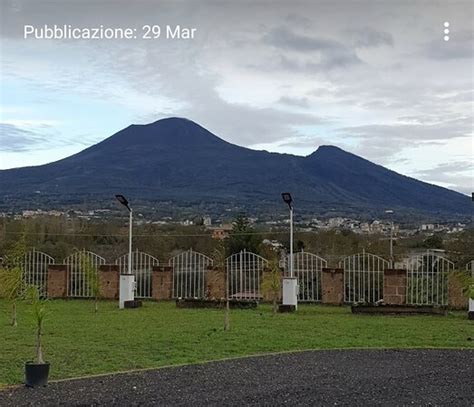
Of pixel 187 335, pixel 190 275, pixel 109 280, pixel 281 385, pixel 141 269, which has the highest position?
pixel 141 269

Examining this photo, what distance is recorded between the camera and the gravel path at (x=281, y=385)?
5.50m

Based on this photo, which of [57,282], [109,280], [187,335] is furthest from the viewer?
[57,282]

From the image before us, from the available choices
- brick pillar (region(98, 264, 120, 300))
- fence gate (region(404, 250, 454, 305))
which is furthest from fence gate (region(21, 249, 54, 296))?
fence gate (region(404, 250, 454, 305))

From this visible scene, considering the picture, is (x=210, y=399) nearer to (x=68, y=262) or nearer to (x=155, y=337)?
(x=155, y=337)

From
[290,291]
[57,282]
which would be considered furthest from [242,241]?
[290,291]

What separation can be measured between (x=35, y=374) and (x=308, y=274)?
30.2 feet

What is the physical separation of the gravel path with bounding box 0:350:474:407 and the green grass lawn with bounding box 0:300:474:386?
0.53 meters

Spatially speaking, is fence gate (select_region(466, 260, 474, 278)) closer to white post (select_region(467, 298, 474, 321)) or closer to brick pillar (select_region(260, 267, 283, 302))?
white post (select_region(467, 298, 474, 321))

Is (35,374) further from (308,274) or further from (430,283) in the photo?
(430,283)

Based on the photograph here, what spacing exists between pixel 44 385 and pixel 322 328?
4.98 meters

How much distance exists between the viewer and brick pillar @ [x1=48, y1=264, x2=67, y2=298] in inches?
615

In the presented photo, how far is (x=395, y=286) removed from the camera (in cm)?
1352

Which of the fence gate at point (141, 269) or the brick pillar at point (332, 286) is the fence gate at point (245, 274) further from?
the fence gate at point (141, 269)

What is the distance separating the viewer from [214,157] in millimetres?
48938
